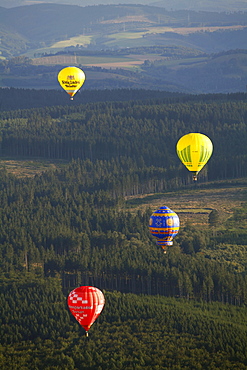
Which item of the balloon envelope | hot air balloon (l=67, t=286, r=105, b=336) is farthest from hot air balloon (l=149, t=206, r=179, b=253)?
hot air balloon (l=67, t=286, r=105, b=336)

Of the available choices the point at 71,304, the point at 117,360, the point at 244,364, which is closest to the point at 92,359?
the point at 117,360

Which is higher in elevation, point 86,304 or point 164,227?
point 164,227

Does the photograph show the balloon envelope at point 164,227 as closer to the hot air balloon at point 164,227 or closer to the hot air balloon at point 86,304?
the hot air balloon at point 164,227

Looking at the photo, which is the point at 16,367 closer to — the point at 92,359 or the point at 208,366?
the point at 92,359

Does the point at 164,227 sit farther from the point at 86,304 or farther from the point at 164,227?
the point at 86,304

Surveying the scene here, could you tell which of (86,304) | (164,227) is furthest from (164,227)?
(86,304)

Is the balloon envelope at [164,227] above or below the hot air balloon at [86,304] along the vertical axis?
above

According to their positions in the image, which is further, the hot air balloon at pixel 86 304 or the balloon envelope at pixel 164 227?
the balloon envelope at pixel 164 227

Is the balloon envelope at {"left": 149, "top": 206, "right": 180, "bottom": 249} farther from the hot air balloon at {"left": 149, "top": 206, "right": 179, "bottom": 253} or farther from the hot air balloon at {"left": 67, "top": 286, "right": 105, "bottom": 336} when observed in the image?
the hot air balloon at {"left": 67, "top": 286, "right": 105, "bottom": 336}

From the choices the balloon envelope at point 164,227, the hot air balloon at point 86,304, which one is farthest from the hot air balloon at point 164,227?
the hot air balloon at point 86,304
